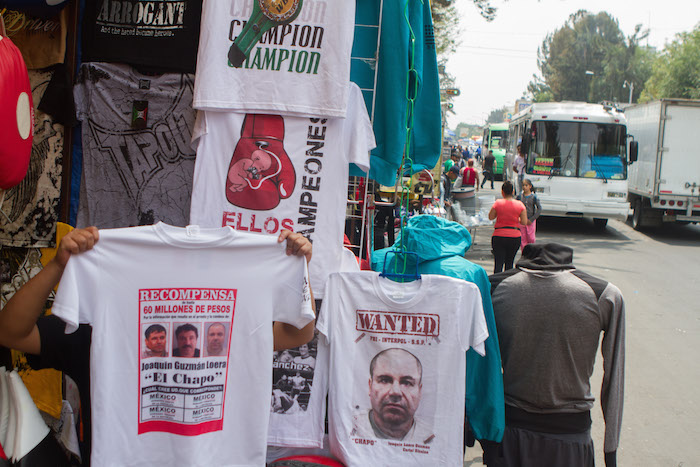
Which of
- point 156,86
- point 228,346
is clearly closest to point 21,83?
point 156,86

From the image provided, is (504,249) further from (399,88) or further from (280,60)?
(280,60)

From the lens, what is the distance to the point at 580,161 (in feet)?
51.8

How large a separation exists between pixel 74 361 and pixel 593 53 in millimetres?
91424

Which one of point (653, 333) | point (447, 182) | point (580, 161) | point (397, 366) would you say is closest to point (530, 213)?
point (653, 333)

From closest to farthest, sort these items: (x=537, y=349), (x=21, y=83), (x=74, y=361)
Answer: (x=21, y=83) < (x=74, y=361) < (x=537, y=349)

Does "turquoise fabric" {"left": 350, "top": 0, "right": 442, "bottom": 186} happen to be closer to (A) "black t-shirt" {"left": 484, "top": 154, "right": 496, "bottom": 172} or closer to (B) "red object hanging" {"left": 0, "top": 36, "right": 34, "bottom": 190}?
(B) "red object hanging" {"left": 0, "top": 36, "right": 34, "bottom": 190}

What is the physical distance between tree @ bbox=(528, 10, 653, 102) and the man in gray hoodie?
81086 mm

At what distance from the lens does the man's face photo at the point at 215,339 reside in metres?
2.73

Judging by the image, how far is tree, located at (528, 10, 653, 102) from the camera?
77750 millimetres

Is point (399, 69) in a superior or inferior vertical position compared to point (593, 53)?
inferior

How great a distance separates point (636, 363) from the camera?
699cm

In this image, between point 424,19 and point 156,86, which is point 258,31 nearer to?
point 156,86

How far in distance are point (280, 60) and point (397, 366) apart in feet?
5.61

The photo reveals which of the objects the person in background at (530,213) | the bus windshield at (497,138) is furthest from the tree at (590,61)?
the person in background at (530,213)
